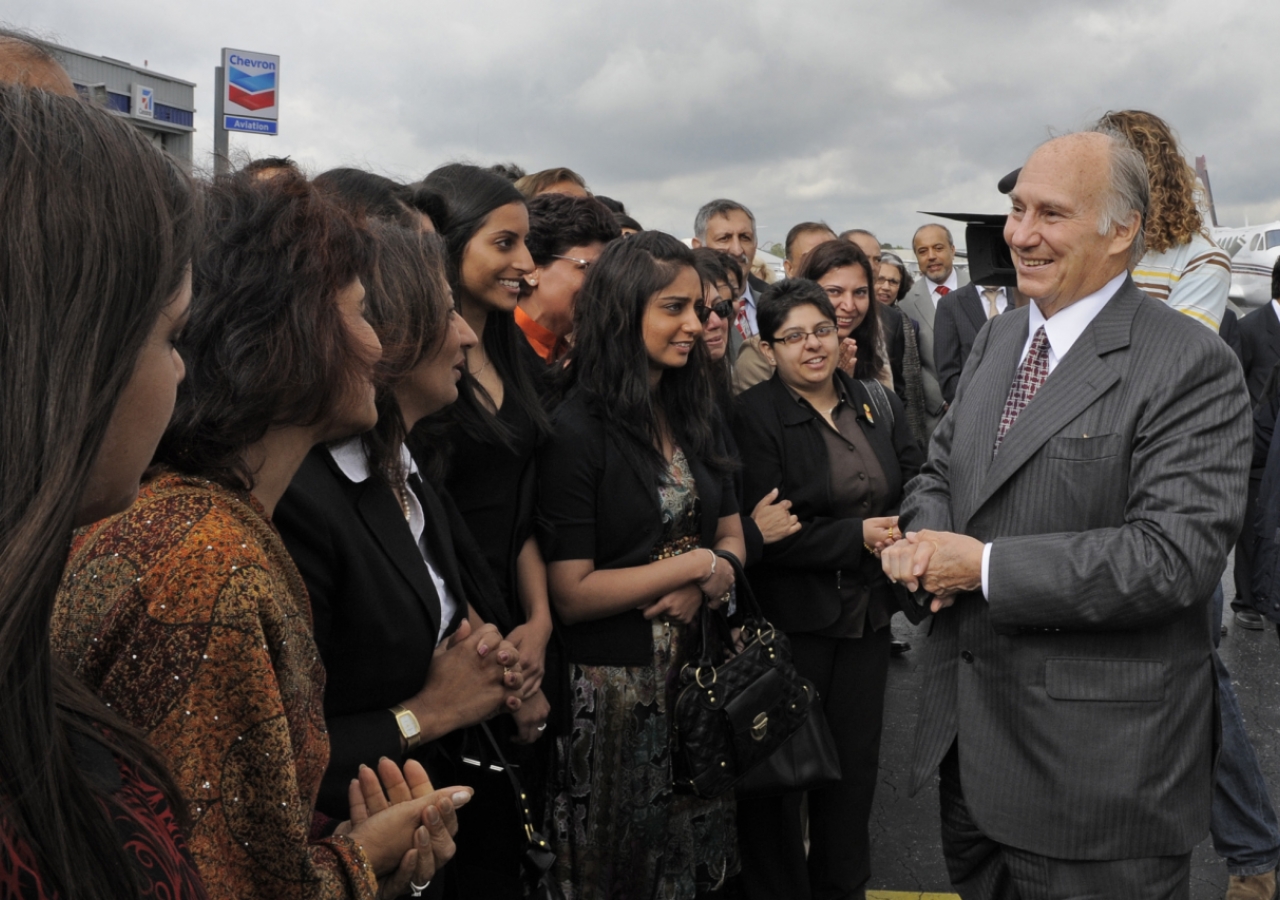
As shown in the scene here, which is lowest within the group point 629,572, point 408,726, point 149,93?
point 408,726

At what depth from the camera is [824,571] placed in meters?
3.56

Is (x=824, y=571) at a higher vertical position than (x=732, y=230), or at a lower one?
lower

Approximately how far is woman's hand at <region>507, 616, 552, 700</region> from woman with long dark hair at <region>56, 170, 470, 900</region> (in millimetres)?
860

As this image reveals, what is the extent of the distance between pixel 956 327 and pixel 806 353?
10.6 feet

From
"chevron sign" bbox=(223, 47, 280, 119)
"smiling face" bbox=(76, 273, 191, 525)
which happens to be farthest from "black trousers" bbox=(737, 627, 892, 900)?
"chevron sign" bbox=(223, 47, 280, 119)

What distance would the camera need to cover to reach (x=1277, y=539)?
3.32m

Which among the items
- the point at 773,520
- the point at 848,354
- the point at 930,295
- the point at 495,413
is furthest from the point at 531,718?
the point at 930,295

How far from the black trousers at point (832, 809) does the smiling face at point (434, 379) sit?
1.71m

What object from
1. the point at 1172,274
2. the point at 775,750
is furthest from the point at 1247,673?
the point at 775,750

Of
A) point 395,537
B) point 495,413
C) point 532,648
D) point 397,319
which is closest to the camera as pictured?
point 395,537

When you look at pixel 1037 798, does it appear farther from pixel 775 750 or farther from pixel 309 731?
pixel 309 731

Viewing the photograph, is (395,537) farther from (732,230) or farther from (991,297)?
(991,297)

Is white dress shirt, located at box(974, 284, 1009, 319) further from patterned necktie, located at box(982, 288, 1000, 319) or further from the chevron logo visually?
the chevron logo

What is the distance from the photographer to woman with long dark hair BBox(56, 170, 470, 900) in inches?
49.1
